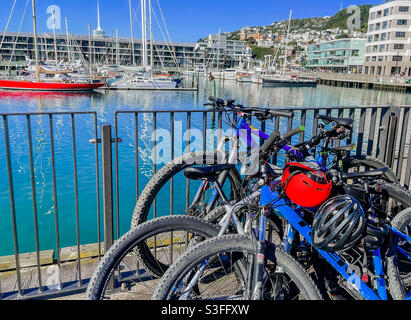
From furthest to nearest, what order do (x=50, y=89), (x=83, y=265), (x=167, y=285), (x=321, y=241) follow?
(x=50, y=89)
(x=83, y=265)
(x=321, y=241)
(x=167, y=285)

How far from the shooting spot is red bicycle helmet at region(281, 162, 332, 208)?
2.04m

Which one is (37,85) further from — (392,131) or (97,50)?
(97,50)

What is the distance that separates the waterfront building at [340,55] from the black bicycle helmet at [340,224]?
3740 inches

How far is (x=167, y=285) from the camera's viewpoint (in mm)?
1861

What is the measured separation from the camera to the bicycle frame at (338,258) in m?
2.14

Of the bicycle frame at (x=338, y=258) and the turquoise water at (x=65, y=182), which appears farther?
the turquoise water at (x=65, y=182)

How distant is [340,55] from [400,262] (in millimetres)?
102465

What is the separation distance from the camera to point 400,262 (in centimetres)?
258

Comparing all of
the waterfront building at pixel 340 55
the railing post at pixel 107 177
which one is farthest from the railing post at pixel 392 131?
the waterfront building at pixel 340 55

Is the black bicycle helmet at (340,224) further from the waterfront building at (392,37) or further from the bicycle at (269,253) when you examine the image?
the waterfront building at (392,37)

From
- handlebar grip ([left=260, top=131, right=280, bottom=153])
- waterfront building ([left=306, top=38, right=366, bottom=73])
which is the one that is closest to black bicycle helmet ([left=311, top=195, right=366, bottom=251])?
handlebar grip ([left=260, top=131, right=280, bottom=153])
